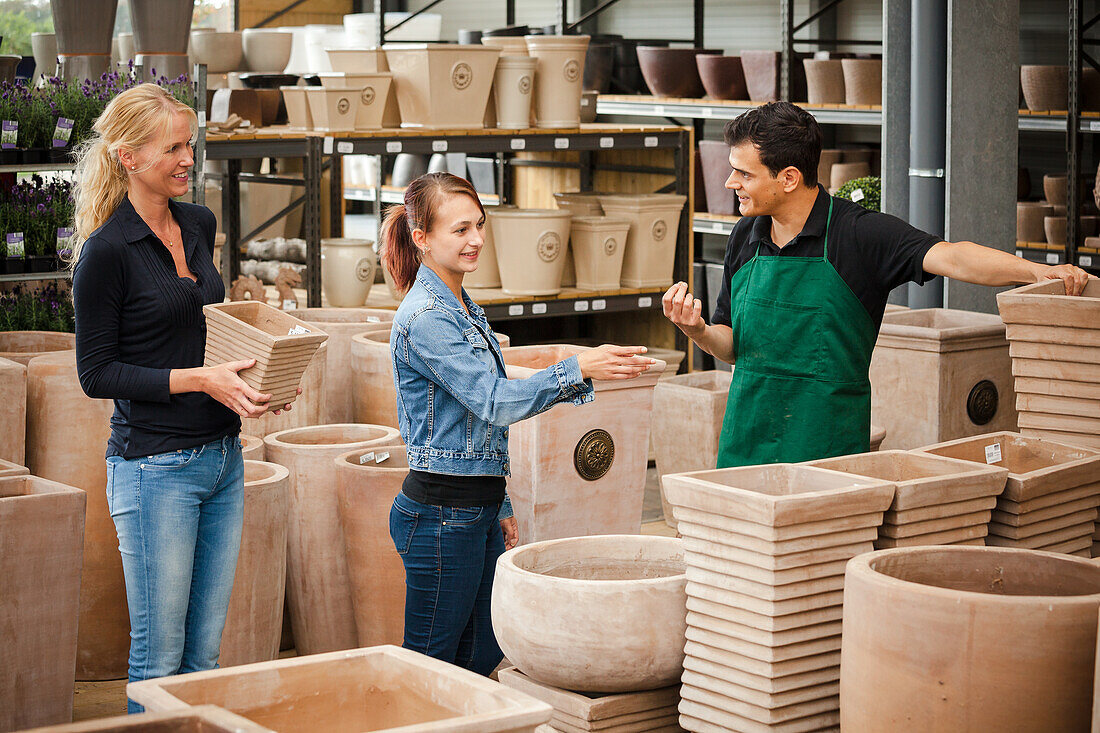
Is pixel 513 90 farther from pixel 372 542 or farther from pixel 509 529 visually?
pixel 509 529

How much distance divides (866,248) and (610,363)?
0.64 m

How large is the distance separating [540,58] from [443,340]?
11.4 feet

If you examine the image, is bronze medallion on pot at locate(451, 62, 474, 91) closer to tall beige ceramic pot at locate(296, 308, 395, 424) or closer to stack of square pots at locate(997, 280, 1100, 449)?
tall beige ceramic pot at locate(296, 308, 395, 424)

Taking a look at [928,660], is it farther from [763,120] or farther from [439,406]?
[763,120]

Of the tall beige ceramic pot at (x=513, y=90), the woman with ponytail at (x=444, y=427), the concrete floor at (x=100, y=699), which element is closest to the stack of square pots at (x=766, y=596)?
the woman with ponytail at (x=444, y=427)

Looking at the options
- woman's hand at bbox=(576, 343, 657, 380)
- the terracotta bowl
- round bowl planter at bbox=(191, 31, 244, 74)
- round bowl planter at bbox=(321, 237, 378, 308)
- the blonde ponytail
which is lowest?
woman's hand at bbox=(576, 343, 657, 380)

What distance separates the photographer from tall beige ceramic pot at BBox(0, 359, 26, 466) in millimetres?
3477

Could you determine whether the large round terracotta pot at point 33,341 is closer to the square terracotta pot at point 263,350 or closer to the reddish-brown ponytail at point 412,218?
the square terracotta pot at point 263,350

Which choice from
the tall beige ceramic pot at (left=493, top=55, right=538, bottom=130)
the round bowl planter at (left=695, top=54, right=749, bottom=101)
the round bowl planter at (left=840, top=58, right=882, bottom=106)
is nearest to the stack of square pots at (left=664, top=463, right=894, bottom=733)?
the tall beige ceramic pot at (left=493, top=55, right=538, bottom=130)

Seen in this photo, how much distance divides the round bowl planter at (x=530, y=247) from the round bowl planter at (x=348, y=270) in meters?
0.55

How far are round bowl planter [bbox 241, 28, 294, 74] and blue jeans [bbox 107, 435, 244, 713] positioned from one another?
19.4 feet

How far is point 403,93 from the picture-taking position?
548cm

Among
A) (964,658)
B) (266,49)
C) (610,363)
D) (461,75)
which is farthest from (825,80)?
(964,658)

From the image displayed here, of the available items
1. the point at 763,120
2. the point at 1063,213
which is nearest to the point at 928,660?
the point at 763,120
